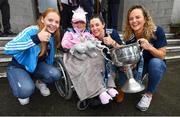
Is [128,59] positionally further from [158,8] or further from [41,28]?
[158,8]

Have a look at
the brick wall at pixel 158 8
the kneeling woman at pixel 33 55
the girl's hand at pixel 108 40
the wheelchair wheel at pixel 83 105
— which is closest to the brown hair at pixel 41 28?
the kneeling woman at pixel 33 55

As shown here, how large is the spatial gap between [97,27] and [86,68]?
46 centimetres

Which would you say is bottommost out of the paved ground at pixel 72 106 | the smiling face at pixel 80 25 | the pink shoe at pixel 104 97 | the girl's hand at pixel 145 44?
the paved ground at pixel 72 106

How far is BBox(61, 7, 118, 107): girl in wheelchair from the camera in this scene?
242 centimetres

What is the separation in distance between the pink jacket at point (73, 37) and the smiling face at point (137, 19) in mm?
453

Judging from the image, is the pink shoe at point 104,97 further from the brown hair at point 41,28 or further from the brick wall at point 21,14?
the brick wall at point 21,14

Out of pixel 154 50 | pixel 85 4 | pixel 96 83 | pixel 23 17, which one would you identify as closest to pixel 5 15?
pixel 23 17

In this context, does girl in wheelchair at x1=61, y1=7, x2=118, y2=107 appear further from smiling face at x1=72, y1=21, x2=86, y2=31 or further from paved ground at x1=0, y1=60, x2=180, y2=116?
Result: paved ground at x1=0, y1=60, x2=180, y2=116

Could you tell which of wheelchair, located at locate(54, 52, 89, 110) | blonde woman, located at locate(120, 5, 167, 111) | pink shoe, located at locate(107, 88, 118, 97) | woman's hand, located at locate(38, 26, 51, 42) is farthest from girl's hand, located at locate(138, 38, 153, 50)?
woman's hand, located at locate(38, 26, 51, 42)

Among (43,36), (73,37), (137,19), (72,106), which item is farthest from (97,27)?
(72,106)

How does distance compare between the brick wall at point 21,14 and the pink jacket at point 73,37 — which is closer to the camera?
the pink jacket at point 73,37

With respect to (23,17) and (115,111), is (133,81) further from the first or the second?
(23,17)

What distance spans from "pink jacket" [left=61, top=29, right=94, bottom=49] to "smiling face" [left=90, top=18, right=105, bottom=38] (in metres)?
0.07

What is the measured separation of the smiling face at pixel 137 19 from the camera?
258 cm
